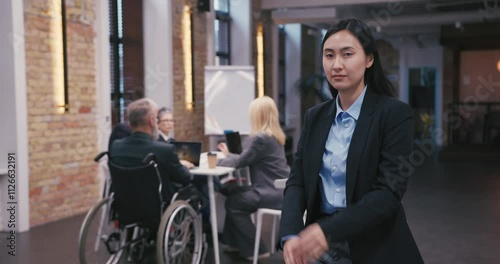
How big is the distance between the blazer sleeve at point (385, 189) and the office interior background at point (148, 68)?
198 inches

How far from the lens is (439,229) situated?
20.0ft

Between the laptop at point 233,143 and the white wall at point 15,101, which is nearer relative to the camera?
the laptop at point 233,143

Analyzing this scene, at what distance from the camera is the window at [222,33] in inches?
420

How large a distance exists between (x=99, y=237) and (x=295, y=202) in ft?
11.3

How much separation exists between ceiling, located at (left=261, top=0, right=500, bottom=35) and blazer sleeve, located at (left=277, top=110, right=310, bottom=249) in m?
9.37

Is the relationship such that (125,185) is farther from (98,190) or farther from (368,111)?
(98,190)

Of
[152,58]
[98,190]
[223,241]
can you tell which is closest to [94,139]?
[98,190]

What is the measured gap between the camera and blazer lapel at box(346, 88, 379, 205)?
1.51m

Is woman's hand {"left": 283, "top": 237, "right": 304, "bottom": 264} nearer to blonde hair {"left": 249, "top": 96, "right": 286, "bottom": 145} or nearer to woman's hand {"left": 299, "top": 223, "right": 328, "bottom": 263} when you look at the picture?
woman's hand {"left": 299, "top": 223, "right": 328, "bottom": 263}

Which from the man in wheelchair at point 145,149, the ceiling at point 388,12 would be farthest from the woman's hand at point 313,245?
the ceiling at point 388,12

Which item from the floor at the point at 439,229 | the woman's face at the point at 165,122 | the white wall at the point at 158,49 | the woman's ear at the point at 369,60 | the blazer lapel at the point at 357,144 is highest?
the white wall at the point at 158,49

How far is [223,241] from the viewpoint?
16.8ft

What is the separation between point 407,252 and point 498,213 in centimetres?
597

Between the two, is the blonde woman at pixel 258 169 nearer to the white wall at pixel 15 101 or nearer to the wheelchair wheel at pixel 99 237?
the wheelchair wheel at pixel 99 237
